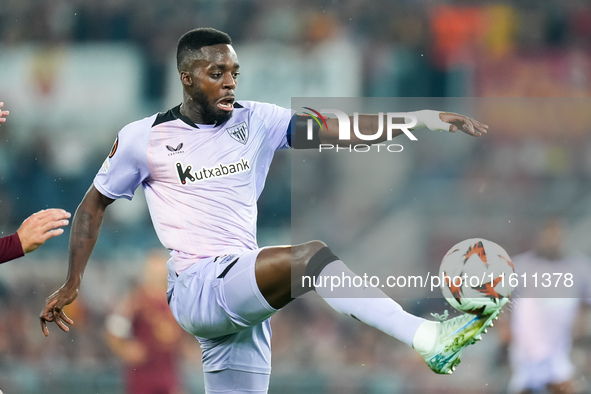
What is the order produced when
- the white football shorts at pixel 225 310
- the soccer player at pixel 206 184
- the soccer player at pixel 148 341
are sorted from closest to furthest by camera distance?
the white football shorts at pixel 225 310
the soccer player at pixel 206 184
the soccer player at pixel 148 341

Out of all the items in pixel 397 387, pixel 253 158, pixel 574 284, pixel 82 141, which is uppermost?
pixel 253 158

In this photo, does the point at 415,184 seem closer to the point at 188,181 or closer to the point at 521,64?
the point at 521,64

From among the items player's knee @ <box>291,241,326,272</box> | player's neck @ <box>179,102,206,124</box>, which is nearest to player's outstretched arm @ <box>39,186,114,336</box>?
player's neck @ <box>179,102,206,124</box>

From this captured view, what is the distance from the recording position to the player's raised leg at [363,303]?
9.55 ft

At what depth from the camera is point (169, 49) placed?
8719 millimetres

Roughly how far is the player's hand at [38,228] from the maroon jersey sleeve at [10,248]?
0.06 feet

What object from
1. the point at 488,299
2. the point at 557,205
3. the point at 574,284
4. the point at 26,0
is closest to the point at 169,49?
the point at 26,0

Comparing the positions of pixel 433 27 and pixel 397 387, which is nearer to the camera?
pixel 397 387

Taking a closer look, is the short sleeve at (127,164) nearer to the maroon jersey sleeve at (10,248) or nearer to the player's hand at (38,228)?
the player's hand at (38,228)

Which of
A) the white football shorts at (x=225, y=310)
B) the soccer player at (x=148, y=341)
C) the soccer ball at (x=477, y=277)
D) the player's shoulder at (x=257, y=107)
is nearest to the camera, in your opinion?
the soccer ball at (x=477, y=277)

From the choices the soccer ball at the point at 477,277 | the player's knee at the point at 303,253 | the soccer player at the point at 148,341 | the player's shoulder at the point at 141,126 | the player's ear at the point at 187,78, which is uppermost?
the player's ear at the point at 187,78

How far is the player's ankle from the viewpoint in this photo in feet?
9.60

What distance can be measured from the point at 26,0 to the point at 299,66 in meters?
3.25

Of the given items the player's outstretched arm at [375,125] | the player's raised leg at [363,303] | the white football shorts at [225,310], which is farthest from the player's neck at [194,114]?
the player's raised leg at [363,303]
